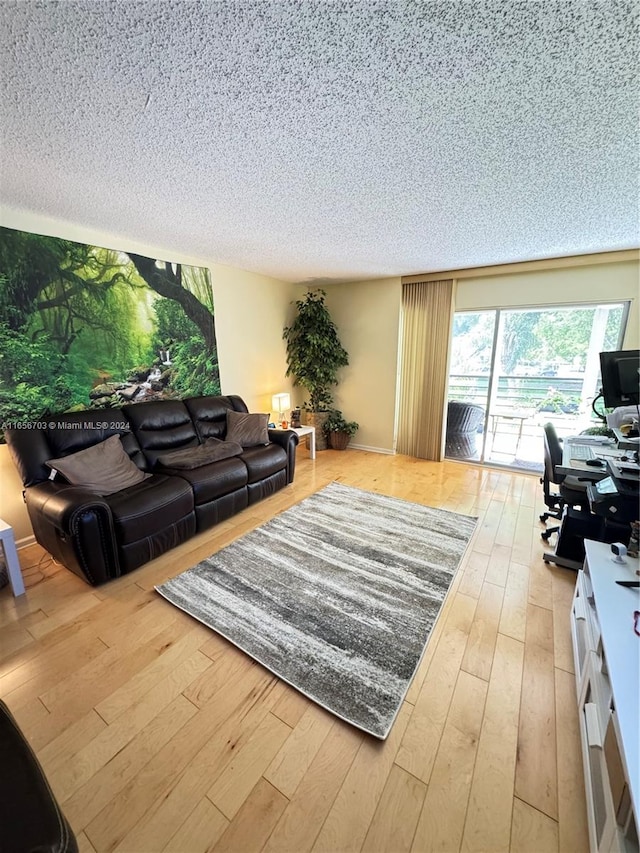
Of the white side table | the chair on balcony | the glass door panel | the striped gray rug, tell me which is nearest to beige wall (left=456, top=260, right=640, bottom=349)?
the glass door panel

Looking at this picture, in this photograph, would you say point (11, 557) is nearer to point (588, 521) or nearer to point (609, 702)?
point (609, 702)

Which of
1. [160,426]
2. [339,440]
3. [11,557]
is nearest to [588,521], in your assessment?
[339,440]

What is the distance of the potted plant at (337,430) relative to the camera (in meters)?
4.79

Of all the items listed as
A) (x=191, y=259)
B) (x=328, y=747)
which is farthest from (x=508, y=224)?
(x=328, y=747)

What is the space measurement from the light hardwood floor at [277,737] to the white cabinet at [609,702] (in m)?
0.13

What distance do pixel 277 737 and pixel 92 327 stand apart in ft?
9.84

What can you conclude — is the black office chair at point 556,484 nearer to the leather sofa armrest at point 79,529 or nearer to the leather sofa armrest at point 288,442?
the leather sofa armrest at point 288,442

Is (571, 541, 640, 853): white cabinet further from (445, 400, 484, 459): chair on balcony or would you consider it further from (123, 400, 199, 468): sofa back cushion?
(123, 400, 199, 468): sofa back cushion

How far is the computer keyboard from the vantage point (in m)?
2.26

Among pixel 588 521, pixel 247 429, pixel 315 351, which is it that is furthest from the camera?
pixel 315 351

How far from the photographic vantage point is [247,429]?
11.0 ft

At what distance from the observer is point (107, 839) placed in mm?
962

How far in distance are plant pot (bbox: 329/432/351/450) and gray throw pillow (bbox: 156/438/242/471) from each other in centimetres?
196

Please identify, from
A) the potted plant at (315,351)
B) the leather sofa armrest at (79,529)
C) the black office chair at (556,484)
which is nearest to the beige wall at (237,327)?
the potted plant at (315,351)
